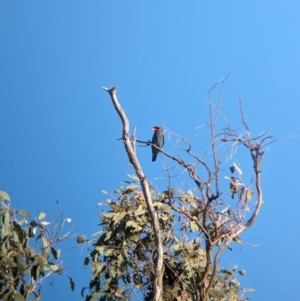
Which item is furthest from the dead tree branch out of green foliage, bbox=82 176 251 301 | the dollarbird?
the dollarbird

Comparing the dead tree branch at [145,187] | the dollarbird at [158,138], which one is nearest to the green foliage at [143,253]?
the dead tree branch at [145,187]

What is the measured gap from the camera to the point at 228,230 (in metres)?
2.09

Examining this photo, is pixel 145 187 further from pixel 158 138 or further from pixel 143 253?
pixel 158 138

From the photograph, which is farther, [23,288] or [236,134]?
[23,288]

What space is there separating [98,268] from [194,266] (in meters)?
0.40

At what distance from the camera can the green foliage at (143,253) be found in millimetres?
2371

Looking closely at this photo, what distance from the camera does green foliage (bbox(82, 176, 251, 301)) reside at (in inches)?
93.4

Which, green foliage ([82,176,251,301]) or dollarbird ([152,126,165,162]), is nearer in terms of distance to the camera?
green foliage ([82,176,251,301])

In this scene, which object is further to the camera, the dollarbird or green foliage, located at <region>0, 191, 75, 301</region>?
the dollarbird

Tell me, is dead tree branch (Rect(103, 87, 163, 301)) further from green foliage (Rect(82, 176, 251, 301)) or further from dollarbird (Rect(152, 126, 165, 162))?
dollarbird (Rect(152, 126, 165, 162))

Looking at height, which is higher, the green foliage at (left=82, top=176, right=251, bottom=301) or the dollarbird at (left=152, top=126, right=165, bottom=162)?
the dollarbird at (left=152, top=126, right=165, bottom=162)

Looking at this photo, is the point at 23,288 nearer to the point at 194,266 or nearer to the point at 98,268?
the point at 98,268

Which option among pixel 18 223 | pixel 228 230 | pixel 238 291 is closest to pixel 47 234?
pixel 18 223

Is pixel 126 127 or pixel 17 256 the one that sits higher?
pixel 126 127
